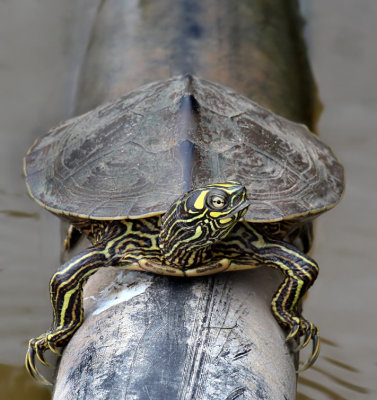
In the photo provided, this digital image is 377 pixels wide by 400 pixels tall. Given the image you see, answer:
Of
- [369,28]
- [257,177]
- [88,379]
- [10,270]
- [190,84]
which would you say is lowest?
[10,270]

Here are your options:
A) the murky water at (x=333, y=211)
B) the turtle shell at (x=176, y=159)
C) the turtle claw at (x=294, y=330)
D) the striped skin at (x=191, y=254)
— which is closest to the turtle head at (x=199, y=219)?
the striped skin at (x=191, y=254)

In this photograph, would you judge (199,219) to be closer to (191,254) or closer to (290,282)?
(191,254)

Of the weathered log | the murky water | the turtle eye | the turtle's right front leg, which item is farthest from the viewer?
the murky water

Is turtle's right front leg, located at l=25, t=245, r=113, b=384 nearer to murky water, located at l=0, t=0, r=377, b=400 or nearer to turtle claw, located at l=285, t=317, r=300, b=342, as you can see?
murky water, located at l=0, t=0, r=377, b=400

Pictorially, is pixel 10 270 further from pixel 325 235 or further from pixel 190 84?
pixel 325 235

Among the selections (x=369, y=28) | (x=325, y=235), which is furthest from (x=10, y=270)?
(x=369, y=28)

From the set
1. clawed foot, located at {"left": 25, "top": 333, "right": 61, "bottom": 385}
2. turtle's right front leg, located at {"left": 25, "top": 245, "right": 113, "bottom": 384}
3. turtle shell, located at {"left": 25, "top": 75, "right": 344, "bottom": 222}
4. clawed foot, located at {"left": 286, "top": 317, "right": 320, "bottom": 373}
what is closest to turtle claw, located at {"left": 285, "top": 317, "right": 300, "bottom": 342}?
clawed foot, located at {"left": 286, "top": 317, "right": 320, "bottom": 373}
